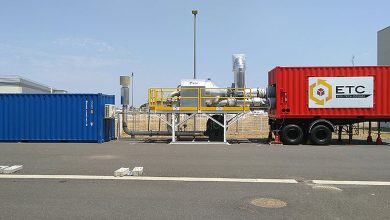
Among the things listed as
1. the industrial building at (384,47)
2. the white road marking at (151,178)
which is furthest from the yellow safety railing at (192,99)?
the industrial building at (384,47)

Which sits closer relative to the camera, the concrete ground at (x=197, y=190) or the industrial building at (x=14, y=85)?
the concrete ground at (x=197, y=190)

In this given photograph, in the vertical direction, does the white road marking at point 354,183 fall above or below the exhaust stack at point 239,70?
below

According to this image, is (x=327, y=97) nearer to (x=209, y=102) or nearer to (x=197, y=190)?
(x=209, y=102)

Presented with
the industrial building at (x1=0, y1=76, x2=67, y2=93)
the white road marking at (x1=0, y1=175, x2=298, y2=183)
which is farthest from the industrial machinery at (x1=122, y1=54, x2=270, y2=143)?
the industrial building at (x1=0, y1=76, x2=67, y2=93)

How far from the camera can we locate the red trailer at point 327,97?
17.8m

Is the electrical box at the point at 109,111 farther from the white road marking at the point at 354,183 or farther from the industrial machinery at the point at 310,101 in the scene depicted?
the white road marking at the point at 354,183

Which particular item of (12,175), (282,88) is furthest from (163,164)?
(282,88)

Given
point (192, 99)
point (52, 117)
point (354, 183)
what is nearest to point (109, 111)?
point (52, 117)

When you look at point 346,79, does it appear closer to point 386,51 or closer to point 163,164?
point 163,164

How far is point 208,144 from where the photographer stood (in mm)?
17953

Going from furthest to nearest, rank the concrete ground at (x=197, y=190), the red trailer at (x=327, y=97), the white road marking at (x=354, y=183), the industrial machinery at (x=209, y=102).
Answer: the industrial machinery at (x=209, y=102) → the red trailer at (x=327, y=97) → the white road marking at (x=354, y=183) → the concrete ground at (x=197, y=190)

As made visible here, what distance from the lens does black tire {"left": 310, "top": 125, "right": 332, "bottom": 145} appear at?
1770 cm

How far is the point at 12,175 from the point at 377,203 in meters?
8.02

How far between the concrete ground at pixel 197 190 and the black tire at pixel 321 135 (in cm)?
498
